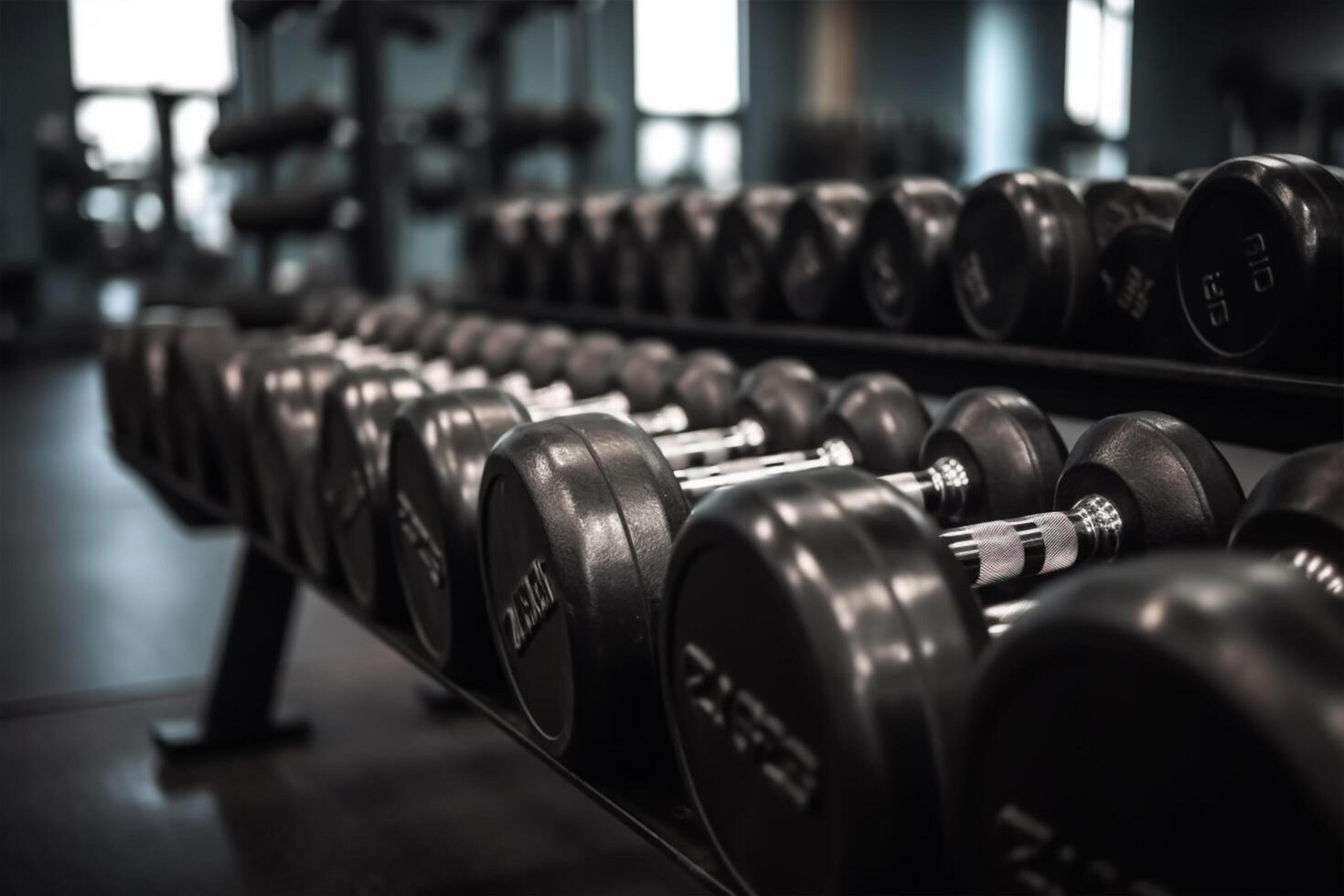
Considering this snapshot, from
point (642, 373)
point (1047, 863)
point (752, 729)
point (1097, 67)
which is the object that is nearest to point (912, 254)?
point (642, 373)

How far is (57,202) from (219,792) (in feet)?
21.2

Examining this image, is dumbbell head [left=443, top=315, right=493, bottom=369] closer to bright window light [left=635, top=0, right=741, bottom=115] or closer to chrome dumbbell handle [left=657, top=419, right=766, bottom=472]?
chrome dumbbell handle [left=657, top=419, right=766, bottom=472]

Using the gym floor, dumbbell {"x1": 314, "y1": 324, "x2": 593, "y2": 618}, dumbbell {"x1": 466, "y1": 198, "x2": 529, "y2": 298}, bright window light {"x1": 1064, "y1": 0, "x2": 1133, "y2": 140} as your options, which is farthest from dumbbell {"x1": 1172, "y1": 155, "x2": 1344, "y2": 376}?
bright window light {"x1": 1064, "y1": 0, "x2": 1133, "y2": 140}

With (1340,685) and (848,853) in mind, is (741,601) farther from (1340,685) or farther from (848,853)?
(1340,685)

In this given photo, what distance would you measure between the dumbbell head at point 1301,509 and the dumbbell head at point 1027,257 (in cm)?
47

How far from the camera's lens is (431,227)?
28.5 feet

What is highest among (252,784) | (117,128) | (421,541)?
(117,128)

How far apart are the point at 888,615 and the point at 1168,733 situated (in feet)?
0.56

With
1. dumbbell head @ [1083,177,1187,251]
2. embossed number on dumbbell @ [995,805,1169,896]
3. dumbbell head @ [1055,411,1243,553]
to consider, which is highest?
dumbbell head @ [1083,177,1187,251]

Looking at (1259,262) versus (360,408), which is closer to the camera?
(1259,262)

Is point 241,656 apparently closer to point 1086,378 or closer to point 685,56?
point 1086,378

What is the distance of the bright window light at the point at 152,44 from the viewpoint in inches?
292

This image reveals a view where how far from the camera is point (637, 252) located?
2061 mm

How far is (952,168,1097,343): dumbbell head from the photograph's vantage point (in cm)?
122
